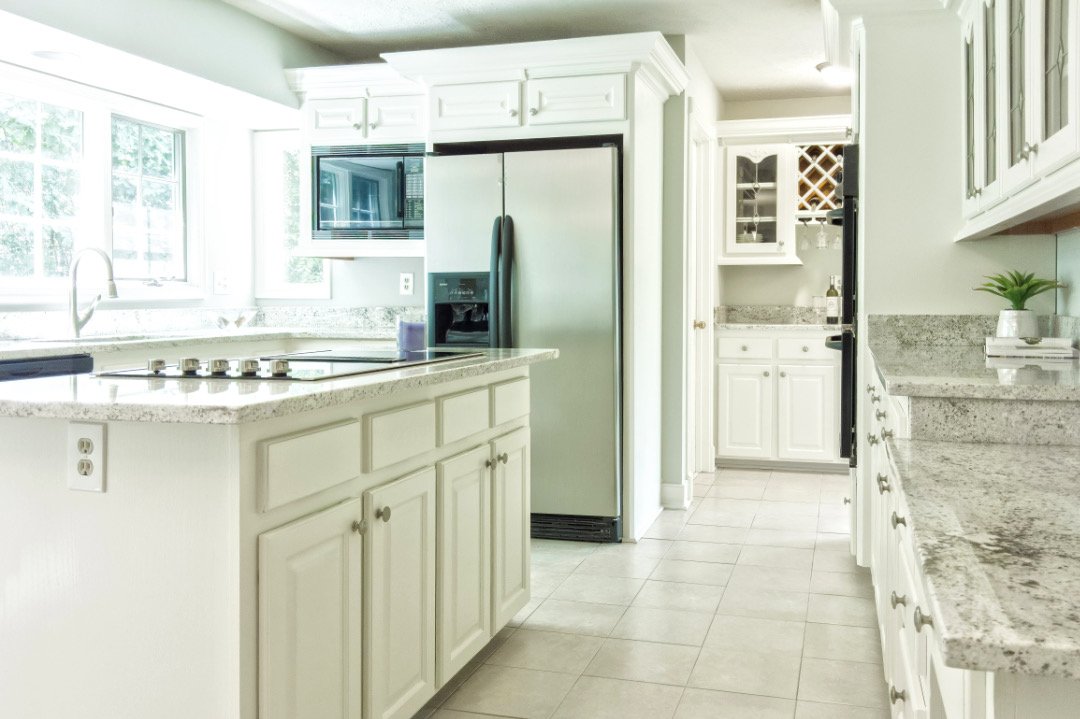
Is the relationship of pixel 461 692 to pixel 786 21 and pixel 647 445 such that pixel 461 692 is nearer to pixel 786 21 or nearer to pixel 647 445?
pixel 647 445

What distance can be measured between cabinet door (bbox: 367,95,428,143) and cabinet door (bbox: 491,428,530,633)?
2.32 metres

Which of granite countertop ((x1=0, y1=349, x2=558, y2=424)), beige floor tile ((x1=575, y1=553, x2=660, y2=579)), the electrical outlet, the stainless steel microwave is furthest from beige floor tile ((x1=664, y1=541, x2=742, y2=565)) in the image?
the electrical outlet

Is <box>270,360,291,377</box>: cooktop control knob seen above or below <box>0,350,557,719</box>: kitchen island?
above

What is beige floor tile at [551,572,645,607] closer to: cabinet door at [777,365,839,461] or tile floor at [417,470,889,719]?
tile floor at [417,470,889,719]

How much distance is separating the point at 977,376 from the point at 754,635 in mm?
1301

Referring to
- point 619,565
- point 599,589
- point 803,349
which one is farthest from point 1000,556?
point 803,349

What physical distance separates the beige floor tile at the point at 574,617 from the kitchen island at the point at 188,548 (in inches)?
48.1

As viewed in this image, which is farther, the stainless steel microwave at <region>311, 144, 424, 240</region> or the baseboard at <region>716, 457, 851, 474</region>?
the baseboard at <region>716, 457, 851, 474</region>

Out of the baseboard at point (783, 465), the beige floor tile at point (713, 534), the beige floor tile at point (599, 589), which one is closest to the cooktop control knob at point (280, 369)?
the beige floor tile at point (599, 589)

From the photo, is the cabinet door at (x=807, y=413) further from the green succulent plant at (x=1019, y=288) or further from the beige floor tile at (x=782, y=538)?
the green succulent plant at (x=1019, y=288)

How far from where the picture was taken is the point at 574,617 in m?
3.31

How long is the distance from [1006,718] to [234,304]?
5316 mm

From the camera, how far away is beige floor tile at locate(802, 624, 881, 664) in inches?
115

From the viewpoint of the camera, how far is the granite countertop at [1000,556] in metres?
0.71
